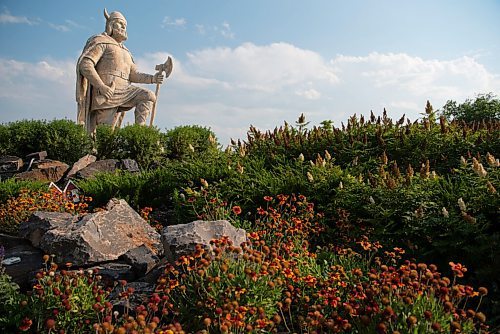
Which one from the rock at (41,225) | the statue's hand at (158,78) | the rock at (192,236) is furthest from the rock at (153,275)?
the statue's hand at (158,78)

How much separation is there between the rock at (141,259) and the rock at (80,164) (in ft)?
19.1

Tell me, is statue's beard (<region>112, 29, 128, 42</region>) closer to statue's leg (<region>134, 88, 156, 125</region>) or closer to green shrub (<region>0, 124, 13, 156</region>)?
statue's leg (<region>134, 88, 156, 125</region>)

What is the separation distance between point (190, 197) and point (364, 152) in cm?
258

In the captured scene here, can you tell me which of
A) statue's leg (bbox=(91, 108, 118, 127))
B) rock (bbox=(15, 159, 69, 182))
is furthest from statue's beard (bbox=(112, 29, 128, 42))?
rock (bbox=(15, 159, 69, 182))

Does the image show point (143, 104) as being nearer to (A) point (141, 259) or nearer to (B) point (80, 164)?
(B) point (80, 164)

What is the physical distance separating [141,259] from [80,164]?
6.56 meters

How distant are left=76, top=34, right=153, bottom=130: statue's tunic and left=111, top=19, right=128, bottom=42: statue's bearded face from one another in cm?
23

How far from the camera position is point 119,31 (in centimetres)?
1405

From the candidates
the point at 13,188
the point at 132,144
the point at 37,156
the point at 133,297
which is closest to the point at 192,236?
the point at 133,297

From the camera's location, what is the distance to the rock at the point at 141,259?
419cm

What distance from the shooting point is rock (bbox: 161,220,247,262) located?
355cm

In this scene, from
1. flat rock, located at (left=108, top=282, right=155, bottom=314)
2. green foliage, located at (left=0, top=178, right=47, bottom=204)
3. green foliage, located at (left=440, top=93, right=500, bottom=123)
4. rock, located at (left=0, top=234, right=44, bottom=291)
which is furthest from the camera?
green foliage, located at (left=440, top=93, right=500, bottom=123)

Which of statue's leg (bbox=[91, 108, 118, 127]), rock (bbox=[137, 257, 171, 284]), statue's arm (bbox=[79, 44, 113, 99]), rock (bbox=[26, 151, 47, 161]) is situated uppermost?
statue's arm (bbox=[79, 44, 113, 99])

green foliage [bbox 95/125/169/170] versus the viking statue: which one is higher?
the viking statue
